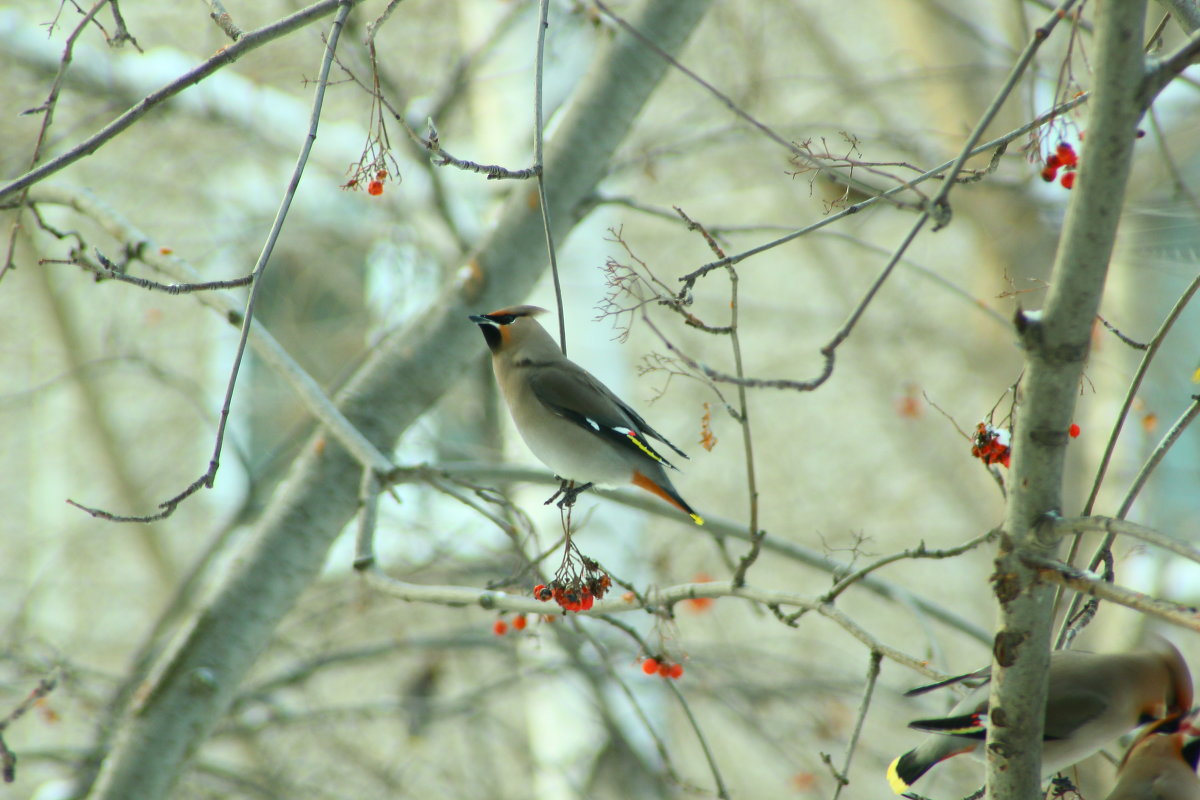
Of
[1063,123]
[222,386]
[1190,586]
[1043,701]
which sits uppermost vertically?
[222,386]

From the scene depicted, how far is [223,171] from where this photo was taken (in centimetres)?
639

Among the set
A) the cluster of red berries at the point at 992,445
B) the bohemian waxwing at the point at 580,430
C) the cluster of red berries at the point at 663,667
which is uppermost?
the bohemian waxwing at the point at 580,430

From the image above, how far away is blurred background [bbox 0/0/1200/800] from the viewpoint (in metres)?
4.43

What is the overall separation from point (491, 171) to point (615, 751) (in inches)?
152

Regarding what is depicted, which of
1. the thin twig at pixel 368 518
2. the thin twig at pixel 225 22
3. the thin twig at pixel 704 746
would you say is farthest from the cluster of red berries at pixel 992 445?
the thin twig at pixel 225 22

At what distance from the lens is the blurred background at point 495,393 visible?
14.5 ft

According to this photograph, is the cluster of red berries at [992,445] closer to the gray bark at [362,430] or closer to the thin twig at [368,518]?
the thin twig at [368,518]

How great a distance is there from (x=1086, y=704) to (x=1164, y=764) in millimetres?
186

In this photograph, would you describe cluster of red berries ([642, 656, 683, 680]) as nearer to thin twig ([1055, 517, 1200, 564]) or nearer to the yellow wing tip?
the yellow wing tip

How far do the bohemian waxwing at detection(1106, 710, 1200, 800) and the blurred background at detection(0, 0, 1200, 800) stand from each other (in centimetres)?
86

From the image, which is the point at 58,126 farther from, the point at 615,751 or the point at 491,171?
the point at 491,171

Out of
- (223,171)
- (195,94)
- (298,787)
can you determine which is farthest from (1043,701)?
(223,171)

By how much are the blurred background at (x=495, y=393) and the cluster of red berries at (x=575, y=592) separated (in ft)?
4.22

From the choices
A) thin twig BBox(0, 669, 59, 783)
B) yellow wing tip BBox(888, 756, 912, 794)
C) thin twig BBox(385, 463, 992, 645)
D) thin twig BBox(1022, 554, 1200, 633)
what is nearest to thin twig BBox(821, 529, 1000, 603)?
thin twig BBox(1022, 554, 1200, 633)
